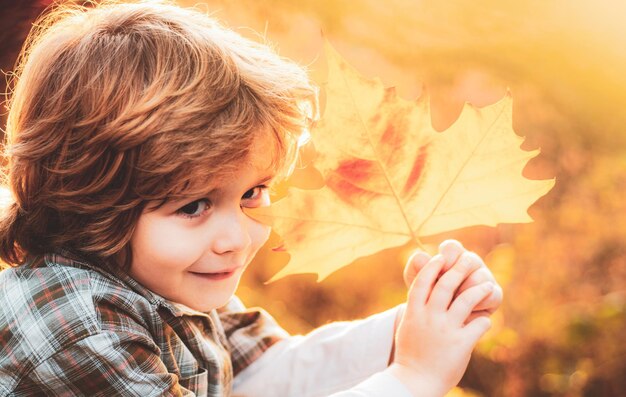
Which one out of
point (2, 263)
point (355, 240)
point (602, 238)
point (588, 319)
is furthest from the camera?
point (602, 238)

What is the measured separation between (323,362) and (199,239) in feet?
1.59

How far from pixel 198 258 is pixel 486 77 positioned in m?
1.64

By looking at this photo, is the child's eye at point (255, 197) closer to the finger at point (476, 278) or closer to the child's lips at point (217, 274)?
the child's lips at point (217, 274)

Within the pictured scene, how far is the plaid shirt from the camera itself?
1.02 m

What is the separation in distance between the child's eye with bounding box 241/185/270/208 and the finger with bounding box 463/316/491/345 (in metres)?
0.36

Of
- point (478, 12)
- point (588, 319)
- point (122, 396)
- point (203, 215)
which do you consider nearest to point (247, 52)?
point (203, 215)

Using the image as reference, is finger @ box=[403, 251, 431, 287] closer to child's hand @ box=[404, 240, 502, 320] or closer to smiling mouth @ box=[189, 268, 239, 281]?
child's hand @ box=[404, 240, 502, 320]

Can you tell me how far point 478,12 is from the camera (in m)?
2.38

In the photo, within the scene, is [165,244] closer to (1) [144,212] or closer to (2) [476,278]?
(1) [144,212]

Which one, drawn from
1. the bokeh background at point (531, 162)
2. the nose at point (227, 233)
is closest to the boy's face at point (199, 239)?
the nose at point (227, 233)

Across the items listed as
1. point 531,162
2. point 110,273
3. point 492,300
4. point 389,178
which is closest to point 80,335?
point 110,273

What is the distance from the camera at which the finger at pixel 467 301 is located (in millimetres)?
1090

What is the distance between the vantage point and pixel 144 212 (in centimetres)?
109

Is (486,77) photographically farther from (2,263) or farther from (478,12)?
(2,263)
